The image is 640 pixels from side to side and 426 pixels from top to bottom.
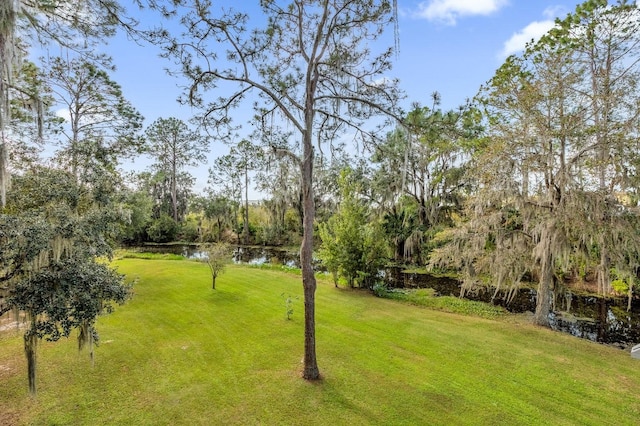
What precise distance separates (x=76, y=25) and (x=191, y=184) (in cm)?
3758

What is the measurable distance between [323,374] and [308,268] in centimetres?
Result: 215

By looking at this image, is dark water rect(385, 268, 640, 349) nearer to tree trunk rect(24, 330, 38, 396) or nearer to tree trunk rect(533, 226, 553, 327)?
tree trunk rect(533, 226, 553, 327)

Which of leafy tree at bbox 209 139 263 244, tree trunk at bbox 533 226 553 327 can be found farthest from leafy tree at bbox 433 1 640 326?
leafy tree at bbox 209 139 263 244

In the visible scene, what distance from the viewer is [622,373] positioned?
22.1 ft

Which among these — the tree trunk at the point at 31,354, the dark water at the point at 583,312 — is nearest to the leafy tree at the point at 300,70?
the tree trunk at the point at 31,354

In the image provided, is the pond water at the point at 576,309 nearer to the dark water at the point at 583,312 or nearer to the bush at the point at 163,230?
the dark water at the point at 583,312

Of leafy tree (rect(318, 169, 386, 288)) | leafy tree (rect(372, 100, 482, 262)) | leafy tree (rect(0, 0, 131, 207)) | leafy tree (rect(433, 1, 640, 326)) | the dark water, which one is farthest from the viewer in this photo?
leafy tree (rect(372, 100, 482, 262))

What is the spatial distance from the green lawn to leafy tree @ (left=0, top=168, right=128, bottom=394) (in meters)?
1.33

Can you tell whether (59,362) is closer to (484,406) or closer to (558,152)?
(484,406)

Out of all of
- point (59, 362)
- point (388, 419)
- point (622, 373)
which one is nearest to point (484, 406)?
point (388, 419)

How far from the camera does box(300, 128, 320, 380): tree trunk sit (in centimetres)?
582

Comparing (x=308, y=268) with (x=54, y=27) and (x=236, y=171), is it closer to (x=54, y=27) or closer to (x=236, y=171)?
(x=54, y=27)

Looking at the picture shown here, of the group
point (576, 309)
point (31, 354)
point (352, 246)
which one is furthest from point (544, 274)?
point (31, 354)

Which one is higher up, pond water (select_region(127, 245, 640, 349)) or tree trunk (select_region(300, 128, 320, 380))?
tree trunk (select_region(300, 128, 320, 380))
